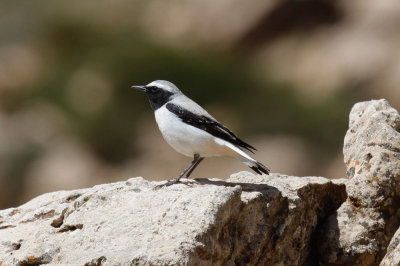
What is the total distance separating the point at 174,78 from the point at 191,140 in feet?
46.0

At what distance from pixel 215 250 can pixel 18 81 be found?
19081 millimetres

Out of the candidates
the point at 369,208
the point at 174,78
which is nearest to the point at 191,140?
the point at 369,208

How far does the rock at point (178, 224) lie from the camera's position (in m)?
6.99

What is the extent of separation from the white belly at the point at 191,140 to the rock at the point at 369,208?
1.39 m

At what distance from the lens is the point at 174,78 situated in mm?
23172

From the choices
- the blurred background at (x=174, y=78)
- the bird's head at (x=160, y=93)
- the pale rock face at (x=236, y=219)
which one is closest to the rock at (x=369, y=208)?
the pale rock face at (x=236, y=219)

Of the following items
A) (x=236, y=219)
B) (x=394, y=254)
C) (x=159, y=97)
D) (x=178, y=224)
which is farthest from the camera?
(x=159, y=97)

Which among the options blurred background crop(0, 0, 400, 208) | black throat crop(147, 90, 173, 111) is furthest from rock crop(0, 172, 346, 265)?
blurred background crop(0, 0, 400, 208)

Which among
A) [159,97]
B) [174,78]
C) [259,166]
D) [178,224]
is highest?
[174,78]

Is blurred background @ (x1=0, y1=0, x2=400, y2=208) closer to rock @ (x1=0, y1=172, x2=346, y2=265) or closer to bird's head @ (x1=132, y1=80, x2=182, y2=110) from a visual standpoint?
bird's head @ (x1=132, y1=80, x2=182, y2=110)

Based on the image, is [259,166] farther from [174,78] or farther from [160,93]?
[174,78]

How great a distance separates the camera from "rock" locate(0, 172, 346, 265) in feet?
22.9

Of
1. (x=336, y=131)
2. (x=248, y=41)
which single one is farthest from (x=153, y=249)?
(x=248, y=41)

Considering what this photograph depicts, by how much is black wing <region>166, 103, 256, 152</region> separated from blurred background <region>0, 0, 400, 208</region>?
10.4 m
